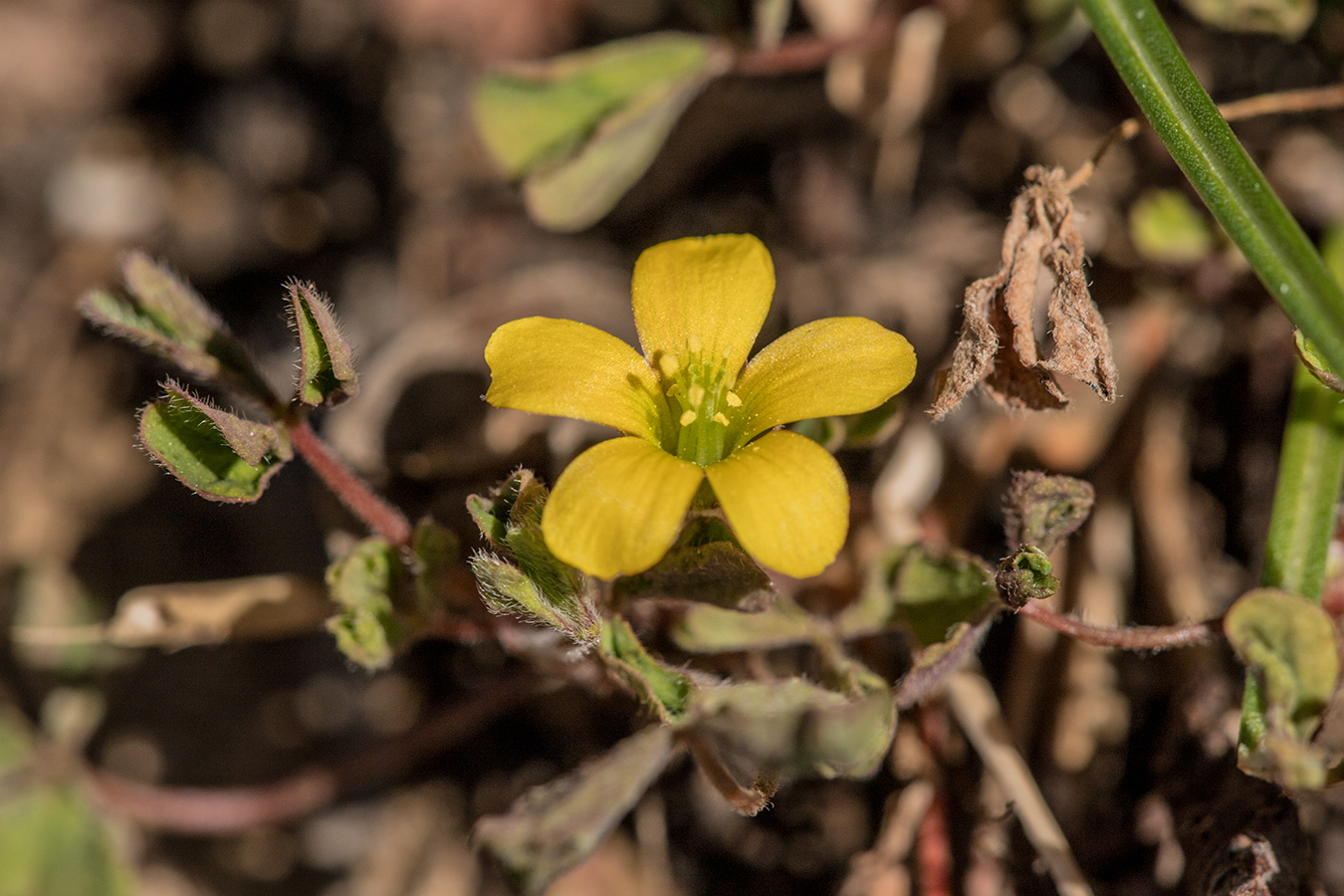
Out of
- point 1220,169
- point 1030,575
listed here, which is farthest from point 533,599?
point 1220,169

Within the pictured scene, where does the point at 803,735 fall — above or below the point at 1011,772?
above

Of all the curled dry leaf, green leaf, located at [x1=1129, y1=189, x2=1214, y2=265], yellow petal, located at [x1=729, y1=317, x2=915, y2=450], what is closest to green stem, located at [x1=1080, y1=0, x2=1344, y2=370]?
the curled dry leaf

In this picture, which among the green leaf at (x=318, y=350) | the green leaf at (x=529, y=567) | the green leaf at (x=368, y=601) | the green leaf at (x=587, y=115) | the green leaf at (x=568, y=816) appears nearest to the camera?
the green leaf at (x=568, y=816)

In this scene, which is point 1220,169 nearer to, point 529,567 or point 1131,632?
point 1131,632

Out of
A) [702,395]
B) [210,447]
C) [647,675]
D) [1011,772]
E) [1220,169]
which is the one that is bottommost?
[1011,772]

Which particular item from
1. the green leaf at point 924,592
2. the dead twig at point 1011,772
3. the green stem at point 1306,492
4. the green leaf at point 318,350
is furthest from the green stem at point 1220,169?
the green leaf at point 318,350

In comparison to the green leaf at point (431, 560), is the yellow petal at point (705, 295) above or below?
above

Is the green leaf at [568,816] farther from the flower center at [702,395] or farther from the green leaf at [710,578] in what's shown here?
the flower center at [702,395]

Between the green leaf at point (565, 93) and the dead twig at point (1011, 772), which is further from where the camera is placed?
the green leaf at point (565, 93)
